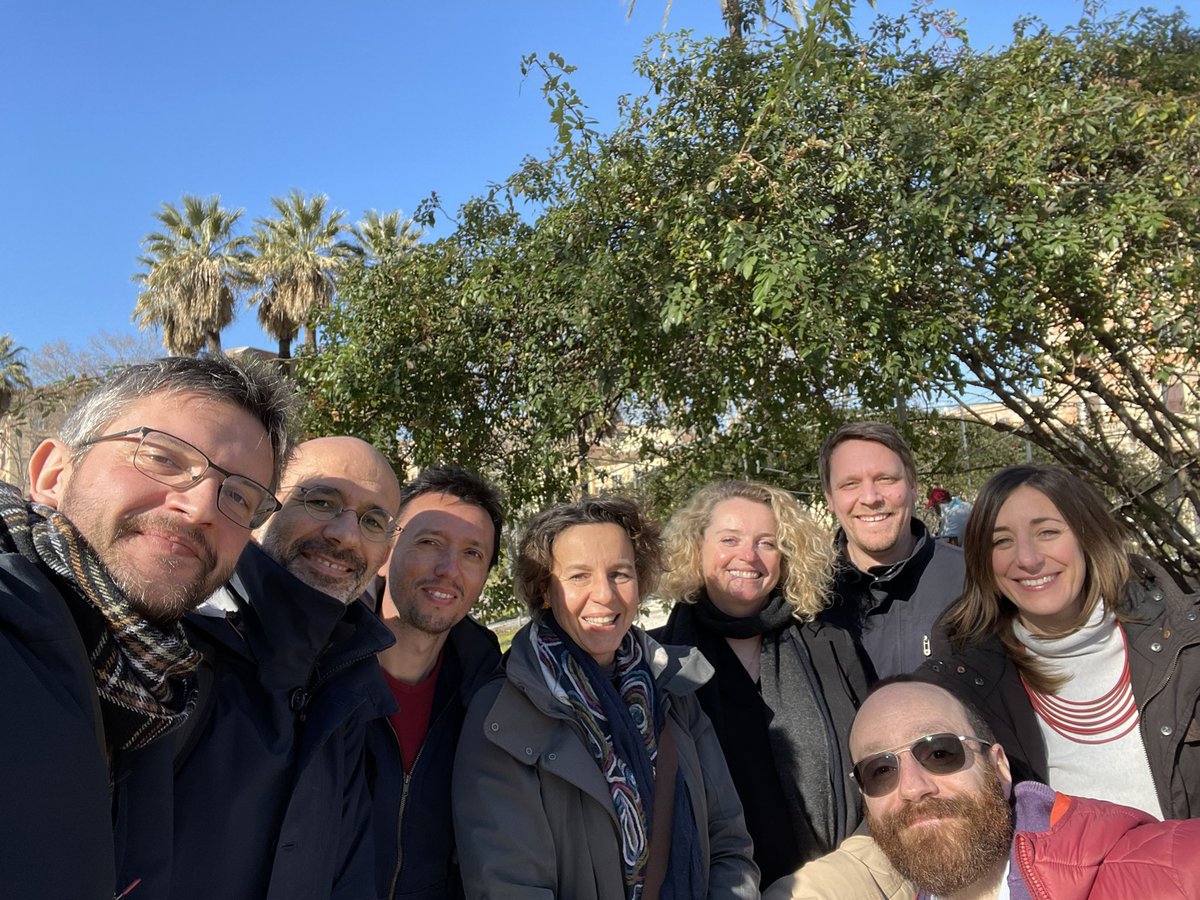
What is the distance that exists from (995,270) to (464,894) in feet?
15.7

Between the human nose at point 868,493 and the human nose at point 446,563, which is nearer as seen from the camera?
the human nose at point 446,563

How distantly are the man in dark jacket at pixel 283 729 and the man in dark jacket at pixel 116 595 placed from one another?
179 mm

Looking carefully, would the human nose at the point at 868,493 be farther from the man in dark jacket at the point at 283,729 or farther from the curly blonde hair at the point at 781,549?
the man in dark jacket at the point at 283,729

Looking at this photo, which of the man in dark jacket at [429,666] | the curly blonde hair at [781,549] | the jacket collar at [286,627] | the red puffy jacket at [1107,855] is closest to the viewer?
the red puffy jacket at [1107,855]

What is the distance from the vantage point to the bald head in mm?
2371

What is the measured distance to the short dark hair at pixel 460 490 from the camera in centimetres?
288

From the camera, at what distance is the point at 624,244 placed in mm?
5492

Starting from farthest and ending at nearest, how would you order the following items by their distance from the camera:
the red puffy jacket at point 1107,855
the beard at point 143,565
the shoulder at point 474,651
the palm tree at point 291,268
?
the palm tree at point 291,268, the shoulder at point 474,651, the red puffy jacket at point 1107,855, the beard at point 143,565

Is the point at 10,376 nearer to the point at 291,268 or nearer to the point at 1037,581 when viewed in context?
the point at 291,268

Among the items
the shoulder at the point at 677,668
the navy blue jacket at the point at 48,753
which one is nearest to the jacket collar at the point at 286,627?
the navy blue jacket at the point at 48,753

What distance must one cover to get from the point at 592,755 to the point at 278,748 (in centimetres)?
90

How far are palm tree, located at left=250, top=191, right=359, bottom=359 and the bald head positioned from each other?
18939 millimetres

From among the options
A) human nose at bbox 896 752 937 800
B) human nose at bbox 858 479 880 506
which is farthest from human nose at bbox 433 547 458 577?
human nose at bbox 858 479 880 506

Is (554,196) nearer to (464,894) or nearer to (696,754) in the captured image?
(696,754)
